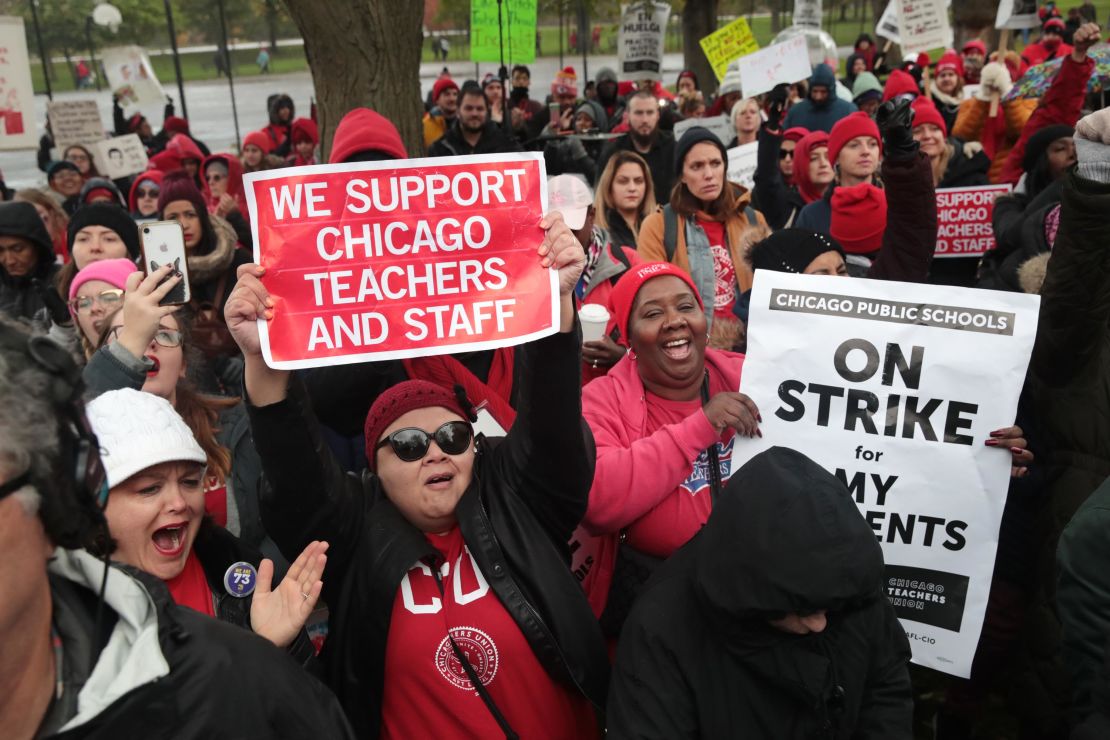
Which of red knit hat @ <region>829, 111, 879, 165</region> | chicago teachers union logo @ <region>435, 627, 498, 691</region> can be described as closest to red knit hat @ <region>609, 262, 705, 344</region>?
chicago teachers union logo @ <region>435, 627, 498, 691</region>

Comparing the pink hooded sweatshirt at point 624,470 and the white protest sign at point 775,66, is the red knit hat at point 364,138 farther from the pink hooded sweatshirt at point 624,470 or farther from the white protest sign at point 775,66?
the white protest sign at point 775,66

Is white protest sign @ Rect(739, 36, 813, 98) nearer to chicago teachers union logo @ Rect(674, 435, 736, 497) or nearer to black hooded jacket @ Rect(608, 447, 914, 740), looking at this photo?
chicago teachers union logo @ Rect(674, 435, 736, 497)

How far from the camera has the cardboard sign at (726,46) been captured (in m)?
9.69

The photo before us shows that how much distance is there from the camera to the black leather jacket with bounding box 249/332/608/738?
2.34 metres

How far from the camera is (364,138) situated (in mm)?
4031

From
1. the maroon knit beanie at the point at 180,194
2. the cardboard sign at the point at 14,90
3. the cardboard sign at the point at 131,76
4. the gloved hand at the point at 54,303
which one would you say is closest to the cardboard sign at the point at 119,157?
the cardboard sign at the point at 14,90

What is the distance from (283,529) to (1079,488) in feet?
7.60

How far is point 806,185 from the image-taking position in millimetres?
6371

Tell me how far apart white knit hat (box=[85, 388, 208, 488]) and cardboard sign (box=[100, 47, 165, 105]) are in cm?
1083

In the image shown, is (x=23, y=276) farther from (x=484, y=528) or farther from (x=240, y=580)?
(x=484, y=528)

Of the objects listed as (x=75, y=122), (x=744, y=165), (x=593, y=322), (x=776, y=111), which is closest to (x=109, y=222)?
(x=593, y=322)

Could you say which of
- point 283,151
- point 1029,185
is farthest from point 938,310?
point 283,151

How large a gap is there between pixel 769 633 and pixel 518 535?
2.23 ft

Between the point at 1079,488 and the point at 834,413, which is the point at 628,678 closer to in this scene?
the point at 834,413
